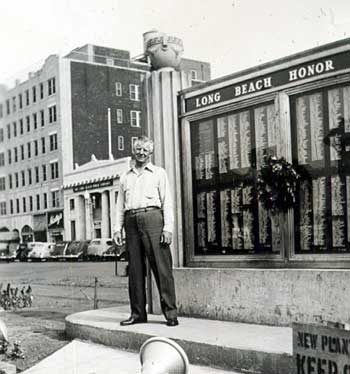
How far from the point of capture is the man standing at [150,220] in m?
4.53

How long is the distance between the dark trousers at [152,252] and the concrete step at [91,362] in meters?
0.42

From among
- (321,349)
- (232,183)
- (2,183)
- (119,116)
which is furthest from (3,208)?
(321,349)

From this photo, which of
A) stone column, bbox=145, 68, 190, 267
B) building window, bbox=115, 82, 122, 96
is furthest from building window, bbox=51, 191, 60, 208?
stone column, bbox=145, 68, 190, 267

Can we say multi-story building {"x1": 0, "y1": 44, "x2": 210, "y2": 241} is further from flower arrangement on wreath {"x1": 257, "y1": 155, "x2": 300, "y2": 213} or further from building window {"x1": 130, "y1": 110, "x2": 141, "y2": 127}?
flower arrangement on wreath {"x1": 257, "y1": 155, "x2": 300, "y2": 213}

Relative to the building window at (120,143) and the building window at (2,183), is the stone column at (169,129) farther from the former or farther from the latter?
the building window at (2,183)

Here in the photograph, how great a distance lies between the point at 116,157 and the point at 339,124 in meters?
3.01

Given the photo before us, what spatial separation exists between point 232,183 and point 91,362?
1.74 metres

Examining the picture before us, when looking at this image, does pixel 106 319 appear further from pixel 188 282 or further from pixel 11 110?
pixel 11 110

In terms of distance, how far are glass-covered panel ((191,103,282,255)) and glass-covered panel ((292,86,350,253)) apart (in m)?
0.23

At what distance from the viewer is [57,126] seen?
7.61 m

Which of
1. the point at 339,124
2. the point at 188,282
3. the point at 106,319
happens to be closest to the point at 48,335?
the point at 106,319

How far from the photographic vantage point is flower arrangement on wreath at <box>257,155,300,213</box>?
4426 mm

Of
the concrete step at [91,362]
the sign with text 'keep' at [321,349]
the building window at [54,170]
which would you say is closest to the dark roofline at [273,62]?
the sign with text 'keep' at [321,349]

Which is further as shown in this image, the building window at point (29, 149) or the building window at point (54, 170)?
the building window at point (54, 170)
